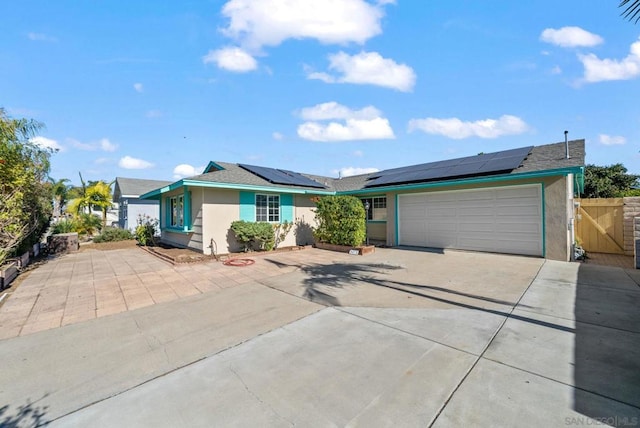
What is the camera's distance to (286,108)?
14.5 metres

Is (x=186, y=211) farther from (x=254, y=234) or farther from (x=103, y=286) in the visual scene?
(x=103, y=286)

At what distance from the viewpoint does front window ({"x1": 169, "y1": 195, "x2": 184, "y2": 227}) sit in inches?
462

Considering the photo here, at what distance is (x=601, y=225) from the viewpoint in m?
9.88

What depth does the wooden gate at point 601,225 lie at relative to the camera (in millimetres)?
9523

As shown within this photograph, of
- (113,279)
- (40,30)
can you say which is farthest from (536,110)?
(40,30)

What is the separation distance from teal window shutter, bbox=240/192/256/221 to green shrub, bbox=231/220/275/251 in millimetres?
387

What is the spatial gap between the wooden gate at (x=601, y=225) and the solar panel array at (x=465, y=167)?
9.54 feet

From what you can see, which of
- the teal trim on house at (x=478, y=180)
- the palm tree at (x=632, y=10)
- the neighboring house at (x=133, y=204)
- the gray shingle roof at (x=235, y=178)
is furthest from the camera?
→ the neighboring house at (x=133, y=204)

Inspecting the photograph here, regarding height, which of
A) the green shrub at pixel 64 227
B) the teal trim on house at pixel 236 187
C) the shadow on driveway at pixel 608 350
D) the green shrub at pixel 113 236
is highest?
the teal trim on house at pixel 236 187

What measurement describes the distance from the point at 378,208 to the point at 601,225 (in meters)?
8.29

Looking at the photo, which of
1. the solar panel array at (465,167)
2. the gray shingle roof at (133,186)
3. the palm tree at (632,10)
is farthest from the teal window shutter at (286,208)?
the gray shingle roof at (133,186)

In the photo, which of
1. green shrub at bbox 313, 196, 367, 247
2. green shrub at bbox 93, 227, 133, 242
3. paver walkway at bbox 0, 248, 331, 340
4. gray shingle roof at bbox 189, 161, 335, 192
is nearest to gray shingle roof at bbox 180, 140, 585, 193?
gray shingle roof at bbox 189, 161, 335, 192

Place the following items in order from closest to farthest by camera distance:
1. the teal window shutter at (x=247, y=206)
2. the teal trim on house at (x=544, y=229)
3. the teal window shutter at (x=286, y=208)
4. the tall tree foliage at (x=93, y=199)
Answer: the teal trim on house at (x=544, y=229)
the teal window shutter at (x=247, y=206)
the teal window shutter at (x=286, y=208)
the tall tree foliage at (x=93, y=199)

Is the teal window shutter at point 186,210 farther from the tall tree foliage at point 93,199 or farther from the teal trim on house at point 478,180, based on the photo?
the tall tree foliage at point 93,199
